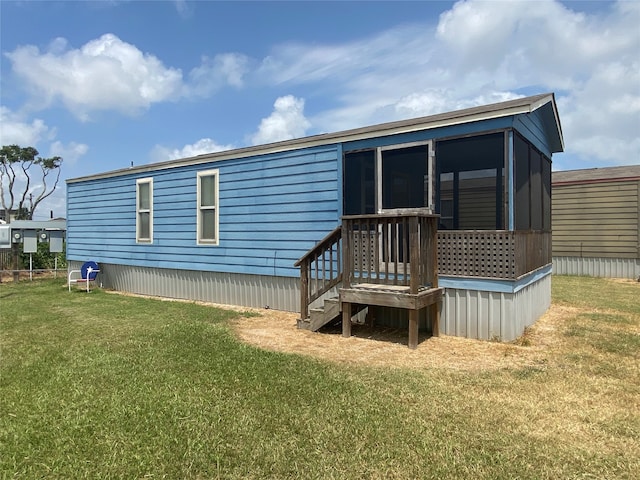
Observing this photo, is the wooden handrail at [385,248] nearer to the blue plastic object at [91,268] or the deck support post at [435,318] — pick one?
the deck support post at [435,318]

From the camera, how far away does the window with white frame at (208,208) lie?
9188 mm

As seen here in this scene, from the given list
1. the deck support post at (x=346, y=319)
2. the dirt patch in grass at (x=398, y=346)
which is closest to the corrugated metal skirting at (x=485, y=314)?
the dirt patch in grass at (x=398, y=346)

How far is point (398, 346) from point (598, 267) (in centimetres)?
1230

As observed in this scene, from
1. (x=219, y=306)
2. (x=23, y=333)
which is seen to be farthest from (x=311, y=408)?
(x=219, y=306)

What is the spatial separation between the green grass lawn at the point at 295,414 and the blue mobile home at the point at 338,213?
1.49 meters

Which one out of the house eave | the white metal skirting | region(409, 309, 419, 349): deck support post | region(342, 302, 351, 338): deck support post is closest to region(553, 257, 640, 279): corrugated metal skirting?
the house eave

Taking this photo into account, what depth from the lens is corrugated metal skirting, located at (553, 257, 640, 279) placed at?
1362cm

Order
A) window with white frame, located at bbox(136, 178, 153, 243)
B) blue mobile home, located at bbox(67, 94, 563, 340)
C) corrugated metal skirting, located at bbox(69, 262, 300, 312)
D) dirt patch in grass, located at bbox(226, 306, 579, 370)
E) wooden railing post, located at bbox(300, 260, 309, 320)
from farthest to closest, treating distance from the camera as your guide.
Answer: window with white frame, located at bbox(136, 178, 153, 243) → corrugated metal skirting, located at bbox(69, 262, 300, 312) → wooden railing post, located at bbox(300, 260, 309, 320) → blue mobile home, located at bbox(67, 94, 563, 340) → dirt patch in grass, located at bbox(226, 306, 579, 370)

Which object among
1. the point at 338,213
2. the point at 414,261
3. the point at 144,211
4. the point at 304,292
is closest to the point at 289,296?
the point at 304,292

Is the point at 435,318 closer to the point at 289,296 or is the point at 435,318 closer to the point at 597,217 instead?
the point at 289,296

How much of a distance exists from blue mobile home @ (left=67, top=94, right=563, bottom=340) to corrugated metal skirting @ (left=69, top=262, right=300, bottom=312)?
0.10 ft

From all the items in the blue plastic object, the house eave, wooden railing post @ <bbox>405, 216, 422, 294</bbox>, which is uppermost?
the house eave

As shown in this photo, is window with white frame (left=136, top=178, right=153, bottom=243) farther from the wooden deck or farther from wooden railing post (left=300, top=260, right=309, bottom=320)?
the wooden deck

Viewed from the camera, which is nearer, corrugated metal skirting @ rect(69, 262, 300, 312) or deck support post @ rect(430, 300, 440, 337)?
deck support post @ rect(430, 300, 440, 337)
